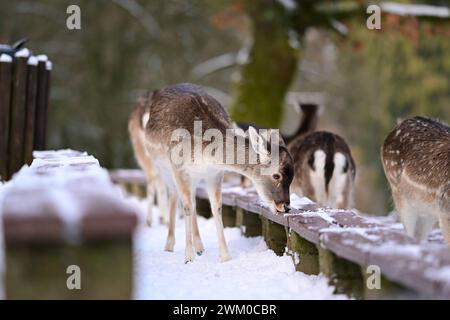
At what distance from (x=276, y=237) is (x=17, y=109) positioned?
337 centimetres

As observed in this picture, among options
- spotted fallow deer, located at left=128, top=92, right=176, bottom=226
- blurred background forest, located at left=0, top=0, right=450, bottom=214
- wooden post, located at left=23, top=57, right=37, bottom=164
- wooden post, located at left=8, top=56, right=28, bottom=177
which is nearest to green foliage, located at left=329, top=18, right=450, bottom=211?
blurred background forest, located at left=0, top=0, right=450, bottom=214

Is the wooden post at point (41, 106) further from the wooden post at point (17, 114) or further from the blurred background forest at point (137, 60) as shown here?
the blurred background forest at point (137, 60)

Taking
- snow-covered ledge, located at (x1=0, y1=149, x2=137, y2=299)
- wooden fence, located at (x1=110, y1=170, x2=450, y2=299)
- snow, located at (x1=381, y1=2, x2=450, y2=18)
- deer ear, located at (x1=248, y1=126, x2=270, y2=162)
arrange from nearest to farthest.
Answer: snow-covered ledge, located at (x1=0, y1=149, x2=137, y2=299) < wooden fence, located at (x1=110, y1=170, x2=450, y2=299) < deer ear, located at (x1=248, y1=126, x2=270, y2=162) < snow, located at (x1=381, y1=2, x2=450, y2=18)

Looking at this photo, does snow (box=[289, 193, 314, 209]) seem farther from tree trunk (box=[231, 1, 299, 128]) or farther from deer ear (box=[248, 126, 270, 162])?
tree trunk (box=[231, 1, 299, 128])

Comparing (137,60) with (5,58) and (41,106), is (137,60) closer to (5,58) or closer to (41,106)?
(41,106)

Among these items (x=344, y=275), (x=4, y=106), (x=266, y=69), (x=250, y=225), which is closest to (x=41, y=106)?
(x=4, y=106)

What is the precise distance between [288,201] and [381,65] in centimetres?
2025

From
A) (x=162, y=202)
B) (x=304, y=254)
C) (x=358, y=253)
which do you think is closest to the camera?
(x=358, y=253)

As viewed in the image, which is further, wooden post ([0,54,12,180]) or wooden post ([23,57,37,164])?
wooden post ([23,57,37,164])

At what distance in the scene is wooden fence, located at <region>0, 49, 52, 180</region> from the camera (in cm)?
873

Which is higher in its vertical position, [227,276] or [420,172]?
[420,172]

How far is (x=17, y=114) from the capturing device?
8.97 meters

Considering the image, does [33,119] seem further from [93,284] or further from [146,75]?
[146,75]

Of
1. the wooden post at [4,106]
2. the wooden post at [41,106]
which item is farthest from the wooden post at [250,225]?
the wooden post at [41,106]
